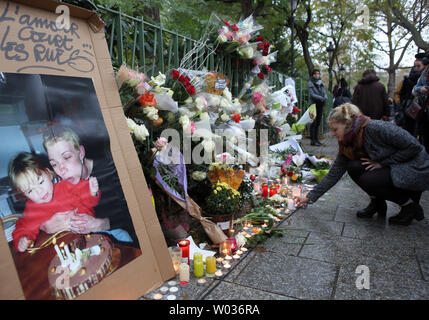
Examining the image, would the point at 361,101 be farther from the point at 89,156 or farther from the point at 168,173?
the point at 89,156

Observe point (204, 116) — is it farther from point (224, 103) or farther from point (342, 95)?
point (342, 95)

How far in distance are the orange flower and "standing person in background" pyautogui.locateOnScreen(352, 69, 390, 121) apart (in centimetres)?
500

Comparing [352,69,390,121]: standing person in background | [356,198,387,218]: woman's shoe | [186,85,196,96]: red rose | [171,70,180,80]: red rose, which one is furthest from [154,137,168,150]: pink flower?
[352,69,390,121]: standing person in background

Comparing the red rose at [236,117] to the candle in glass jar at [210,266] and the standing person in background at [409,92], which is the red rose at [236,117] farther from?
the standing person in background at [409,92]

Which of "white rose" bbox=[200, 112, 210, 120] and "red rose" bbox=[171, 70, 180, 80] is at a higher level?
"red rose" bbox=[171, 70, 180, 80]

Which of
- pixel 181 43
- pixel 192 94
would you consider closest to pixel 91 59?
pixel 192 94

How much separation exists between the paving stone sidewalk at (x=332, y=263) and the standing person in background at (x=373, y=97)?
3147 millimetres

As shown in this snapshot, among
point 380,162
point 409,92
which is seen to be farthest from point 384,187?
point 409,92

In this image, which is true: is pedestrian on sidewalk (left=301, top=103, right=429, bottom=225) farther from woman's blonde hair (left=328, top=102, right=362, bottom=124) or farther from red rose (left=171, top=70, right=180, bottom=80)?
red rose (left=171, top=70, right=180, bottom=80)

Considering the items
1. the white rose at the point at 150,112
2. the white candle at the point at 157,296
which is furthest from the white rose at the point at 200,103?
the white candle at the point at 157,296

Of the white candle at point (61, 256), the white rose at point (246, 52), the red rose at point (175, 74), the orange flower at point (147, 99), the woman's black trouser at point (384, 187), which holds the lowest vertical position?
the woman's black trouser at point (384, 187)

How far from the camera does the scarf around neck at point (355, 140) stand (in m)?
3.04

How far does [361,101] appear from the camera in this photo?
614cm

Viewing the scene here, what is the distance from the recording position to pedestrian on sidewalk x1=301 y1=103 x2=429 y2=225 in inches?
115
